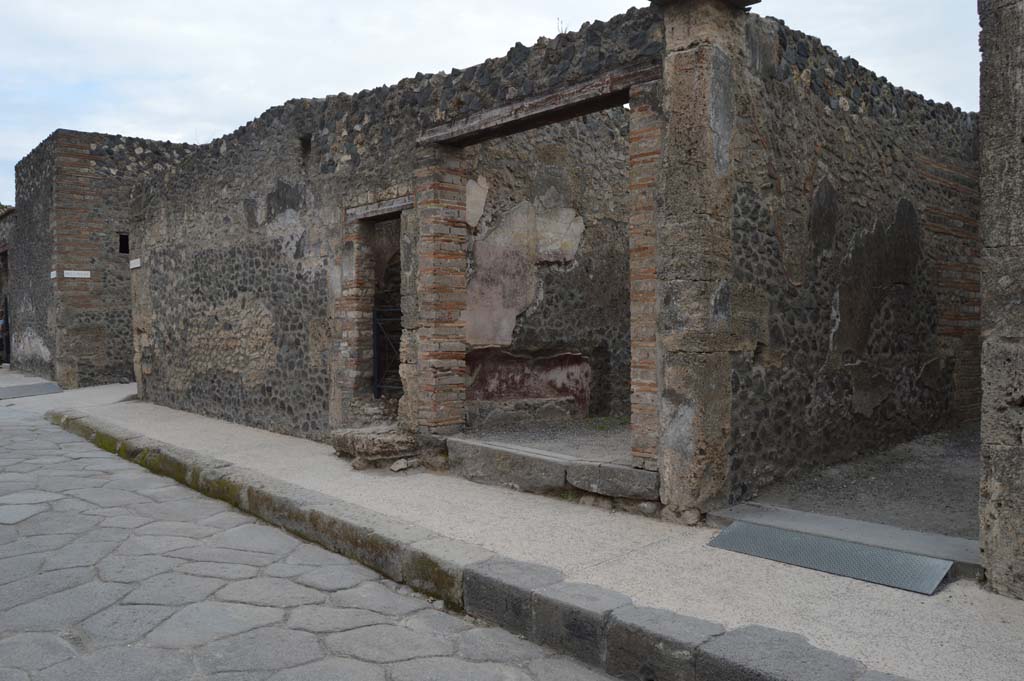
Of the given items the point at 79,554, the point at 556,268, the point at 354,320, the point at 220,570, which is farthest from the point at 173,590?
the point at 556,268

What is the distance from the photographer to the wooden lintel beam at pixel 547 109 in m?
4.39

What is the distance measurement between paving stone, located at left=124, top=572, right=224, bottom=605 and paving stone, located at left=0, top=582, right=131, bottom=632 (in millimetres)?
78

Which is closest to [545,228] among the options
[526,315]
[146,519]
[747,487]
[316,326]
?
[526,315]

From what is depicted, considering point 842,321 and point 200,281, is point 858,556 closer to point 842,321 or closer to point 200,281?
point 842,321

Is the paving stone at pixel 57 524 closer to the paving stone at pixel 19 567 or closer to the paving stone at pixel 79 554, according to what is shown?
the paving stone at pixel 79 554

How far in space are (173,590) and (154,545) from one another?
78 centimetres

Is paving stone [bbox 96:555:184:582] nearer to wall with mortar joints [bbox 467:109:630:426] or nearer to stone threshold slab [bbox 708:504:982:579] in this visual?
stone threshold slab [bbox 708:504:982:579]

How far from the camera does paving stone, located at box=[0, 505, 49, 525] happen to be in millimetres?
4535

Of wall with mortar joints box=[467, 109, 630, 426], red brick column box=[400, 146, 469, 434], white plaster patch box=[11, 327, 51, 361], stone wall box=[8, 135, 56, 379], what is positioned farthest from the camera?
white plaster patch box=[11, 327, 51, 361]

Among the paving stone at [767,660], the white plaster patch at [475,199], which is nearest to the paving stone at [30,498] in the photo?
the white plaster patch at [475,199]

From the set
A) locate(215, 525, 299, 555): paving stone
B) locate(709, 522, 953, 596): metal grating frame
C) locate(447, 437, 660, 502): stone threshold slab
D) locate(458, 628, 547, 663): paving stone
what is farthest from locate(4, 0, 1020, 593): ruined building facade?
locate(215, 525, 299, 555): paving stone

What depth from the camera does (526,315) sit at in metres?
6.41

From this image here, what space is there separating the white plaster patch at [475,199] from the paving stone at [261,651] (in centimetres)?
360

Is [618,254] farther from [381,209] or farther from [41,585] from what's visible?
[41,585]
